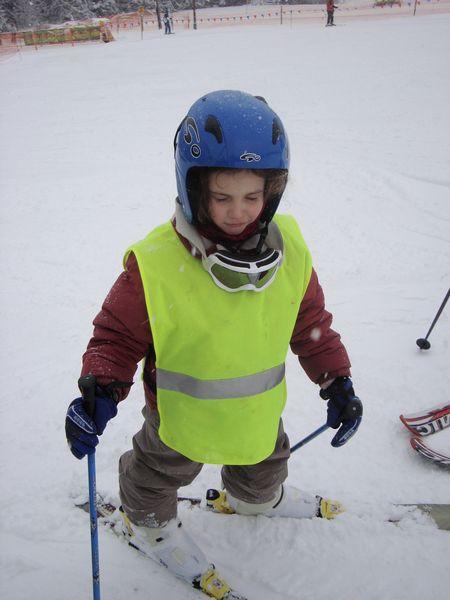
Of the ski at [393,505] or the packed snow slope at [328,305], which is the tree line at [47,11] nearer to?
the packed snow slope at [328,305]

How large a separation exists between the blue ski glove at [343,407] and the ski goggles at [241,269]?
0.72 m

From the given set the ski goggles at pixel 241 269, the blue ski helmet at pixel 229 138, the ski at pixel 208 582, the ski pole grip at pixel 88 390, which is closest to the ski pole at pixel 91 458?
the ski pole grip at pixel 88 390

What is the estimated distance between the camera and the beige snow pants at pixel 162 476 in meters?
1.98

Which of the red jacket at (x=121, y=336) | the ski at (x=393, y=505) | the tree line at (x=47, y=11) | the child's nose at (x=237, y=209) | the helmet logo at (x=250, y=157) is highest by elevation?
the tree line at (x=47, y=11)

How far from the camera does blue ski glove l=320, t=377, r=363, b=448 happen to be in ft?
6.44

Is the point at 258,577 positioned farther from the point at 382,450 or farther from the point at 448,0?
the point at 448,0

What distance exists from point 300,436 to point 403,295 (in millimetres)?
2358

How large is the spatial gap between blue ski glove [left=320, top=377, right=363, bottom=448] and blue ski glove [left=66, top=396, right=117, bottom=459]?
1049 mm

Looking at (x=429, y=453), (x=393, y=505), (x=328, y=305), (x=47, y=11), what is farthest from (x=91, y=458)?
(x=47, y=11)

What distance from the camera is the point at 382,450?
9.81 feet

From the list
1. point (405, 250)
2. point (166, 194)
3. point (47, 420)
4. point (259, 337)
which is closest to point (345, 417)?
point (259, 337)

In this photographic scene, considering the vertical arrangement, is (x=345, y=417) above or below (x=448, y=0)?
below

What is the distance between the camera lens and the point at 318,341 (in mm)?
1985

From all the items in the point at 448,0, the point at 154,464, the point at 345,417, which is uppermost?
the point at 448,0
